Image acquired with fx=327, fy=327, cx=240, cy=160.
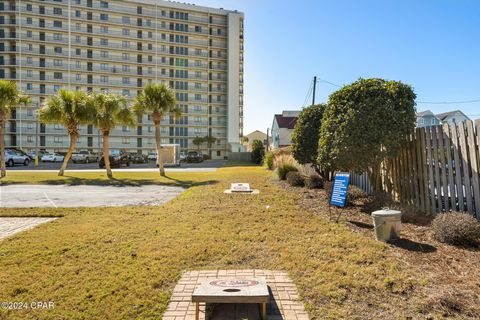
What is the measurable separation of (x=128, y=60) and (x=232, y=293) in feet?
258

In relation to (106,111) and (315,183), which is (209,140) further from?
(315,183)

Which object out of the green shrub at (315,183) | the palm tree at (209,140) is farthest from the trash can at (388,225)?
the palm tree at (209,140)

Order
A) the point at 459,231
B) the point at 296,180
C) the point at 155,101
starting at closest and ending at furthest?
the point at 459,231 → the point at 296,180 → the point at 155,101

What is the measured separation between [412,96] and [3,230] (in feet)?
34.8

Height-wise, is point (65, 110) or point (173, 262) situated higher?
point (65, 110)

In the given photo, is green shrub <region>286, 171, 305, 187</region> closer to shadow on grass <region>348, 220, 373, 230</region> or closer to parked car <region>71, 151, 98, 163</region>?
shadow on grass <region>348, 220, 373, 230</region>

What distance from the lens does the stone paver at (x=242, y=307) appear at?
3.46 metres

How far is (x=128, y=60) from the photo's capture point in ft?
243

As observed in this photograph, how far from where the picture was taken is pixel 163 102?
23.3 metres

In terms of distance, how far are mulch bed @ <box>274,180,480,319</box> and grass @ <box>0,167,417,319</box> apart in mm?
201

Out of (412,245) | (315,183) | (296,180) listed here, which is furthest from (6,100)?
(412,245)

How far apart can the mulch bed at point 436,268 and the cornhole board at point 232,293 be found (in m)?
1.67

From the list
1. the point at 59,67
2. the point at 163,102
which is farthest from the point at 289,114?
the point at 59,67

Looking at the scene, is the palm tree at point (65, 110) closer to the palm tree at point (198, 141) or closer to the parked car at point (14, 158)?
the parked car at point (14, 158)
